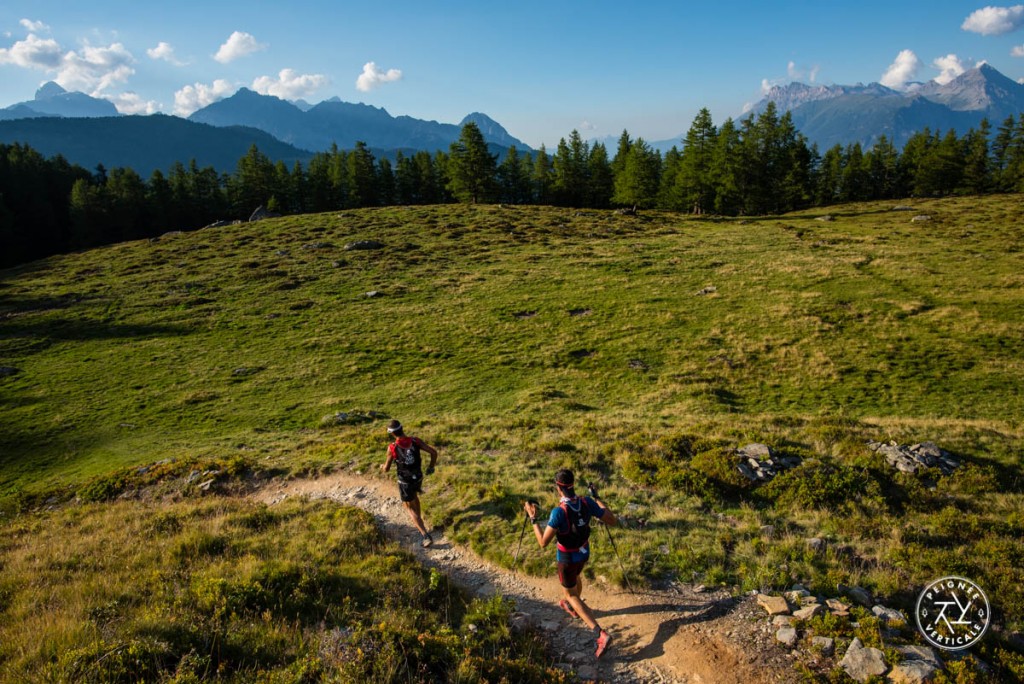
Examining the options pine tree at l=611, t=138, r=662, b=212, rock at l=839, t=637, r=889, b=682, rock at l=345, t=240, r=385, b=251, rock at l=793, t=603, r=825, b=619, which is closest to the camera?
rock at l=839, t=637, r=889, b=682

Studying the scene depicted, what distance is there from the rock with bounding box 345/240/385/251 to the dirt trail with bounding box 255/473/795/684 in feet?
204

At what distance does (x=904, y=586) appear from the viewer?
9.45 meters

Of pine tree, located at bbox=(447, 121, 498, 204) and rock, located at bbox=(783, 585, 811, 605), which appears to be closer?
rock, located at bbox=(783, 585, 811, 605)

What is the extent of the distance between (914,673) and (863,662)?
0.60m

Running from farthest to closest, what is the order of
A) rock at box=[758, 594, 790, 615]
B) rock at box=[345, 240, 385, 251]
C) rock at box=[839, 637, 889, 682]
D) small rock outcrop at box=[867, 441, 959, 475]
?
rock at box=[345, 240, 385, 251] → small rock outcrop at box=[867, 441, 959, 475] → rock at box=[758, 594, 790, 615] → rock at box=[839, 637, 889, 682]

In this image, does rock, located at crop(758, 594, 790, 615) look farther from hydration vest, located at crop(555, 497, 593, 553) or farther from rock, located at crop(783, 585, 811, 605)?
hydration vest, located at crop(555, 497, 593, 553)

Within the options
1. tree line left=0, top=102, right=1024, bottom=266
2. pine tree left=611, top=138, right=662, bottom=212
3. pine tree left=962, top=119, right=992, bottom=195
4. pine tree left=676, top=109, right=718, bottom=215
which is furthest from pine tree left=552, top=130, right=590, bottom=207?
pine tree left=962, top=119, right=992, bottom=195

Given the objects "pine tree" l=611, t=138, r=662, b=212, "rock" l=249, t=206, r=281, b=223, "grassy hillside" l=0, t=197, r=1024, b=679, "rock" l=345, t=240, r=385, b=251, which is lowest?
"grassy hillside" l=0, t=197, r=1024, b=679

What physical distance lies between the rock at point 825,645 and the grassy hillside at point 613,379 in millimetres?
1811

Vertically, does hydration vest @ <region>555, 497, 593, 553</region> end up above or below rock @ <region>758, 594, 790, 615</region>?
above

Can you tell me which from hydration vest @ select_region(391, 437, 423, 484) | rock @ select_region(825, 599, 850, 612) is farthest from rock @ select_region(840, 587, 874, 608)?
hydration vest @ select_region(391, 437, 423, 484)

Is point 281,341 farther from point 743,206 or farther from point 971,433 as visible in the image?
point 743,206

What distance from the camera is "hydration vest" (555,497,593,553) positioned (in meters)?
8.75

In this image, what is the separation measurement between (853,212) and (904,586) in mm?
95182
